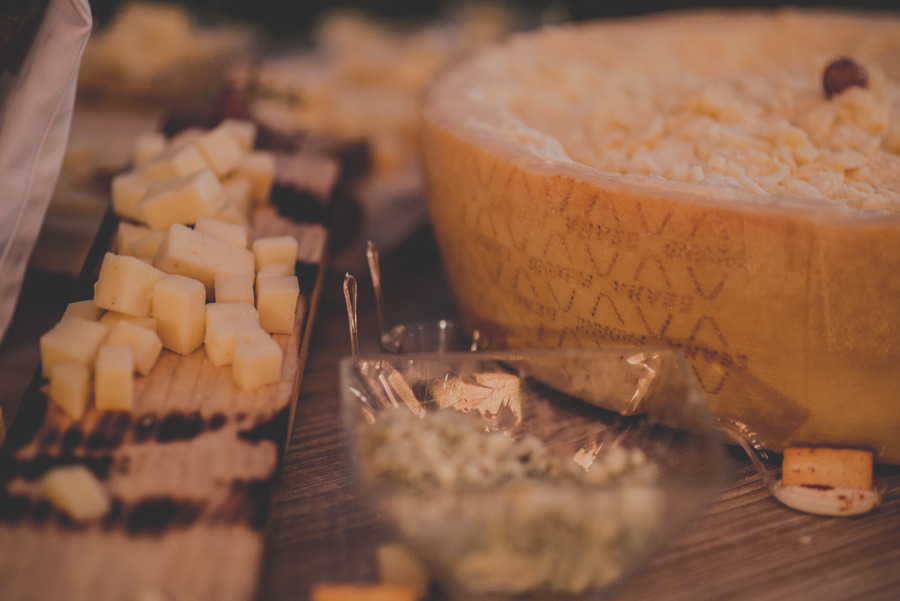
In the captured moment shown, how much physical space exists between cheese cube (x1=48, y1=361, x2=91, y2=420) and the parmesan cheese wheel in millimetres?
467

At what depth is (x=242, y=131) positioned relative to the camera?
3.58 ft

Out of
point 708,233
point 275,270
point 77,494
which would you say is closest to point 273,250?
point 275,270

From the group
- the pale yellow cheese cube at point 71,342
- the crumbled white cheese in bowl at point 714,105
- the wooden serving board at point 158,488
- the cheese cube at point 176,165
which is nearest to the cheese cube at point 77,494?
the wooden serving board at point 158,488

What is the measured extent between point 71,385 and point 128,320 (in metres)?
0.10

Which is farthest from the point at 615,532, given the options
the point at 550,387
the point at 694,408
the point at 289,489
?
the point at 289,489

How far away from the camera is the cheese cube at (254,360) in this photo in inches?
26.8

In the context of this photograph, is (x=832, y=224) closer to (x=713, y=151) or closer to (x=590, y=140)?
(x=713, y=151)

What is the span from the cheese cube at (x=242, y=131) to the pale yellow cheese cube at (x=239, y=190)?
0.08 m

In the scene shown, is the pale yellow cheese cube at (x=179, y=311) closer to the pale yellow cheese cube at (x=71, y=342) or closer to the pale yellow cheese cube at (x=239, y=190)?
the pale yellow cheese cube at (x=71, y=342)

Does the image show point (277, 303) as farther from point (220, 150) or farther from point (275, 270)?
point (220, 150)

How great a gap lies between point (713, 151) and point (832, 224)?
0.22 m

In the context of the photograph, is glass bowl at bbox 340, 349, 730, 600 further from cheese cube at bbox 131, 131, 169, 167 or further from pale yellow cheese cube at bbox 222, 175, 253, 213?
cheese cube at bbox 131, 131, 169, 167

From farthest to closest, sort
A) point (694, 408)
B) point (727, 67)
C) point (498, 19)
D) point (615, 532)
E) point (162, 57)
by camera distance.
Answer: point (498, 19) < point (162, 57) < point (727, 67) < point (694, 408) < point (615, 532)

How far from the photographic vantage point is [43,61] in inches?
30.6
